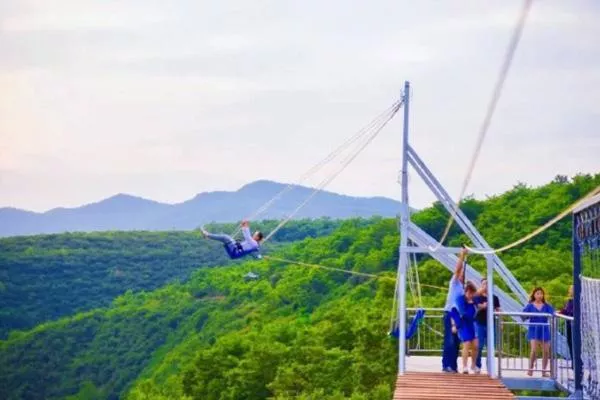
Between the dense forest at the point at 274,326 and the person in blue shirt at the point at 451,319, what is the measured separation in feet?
56.2

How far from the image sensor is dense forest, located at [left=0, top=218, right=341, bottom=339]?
133125mm

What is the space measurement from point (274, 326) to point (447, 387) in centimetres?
4847

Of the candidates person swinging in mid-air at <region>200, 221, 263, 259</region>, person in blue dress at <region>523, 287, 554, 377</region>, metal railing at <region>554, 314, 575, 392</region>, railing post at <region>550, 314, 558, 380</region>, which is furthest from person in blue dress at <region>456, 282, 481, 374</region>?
person swinging in mid-air at <region>200, 221, 263, 259</region>

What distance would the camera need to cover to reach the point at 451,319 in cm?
1719

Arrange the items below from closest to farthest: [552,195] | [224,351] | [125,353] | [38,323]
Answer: [224,351]
[552,195]
[125,353]
[38,323]

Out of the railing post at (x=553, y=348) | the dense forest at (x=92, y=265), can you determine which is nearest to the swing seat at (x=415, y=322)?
the railing post at (x=553, y=348)

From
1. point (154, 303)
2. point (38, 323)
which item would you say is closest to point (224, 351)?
point (154, 303)

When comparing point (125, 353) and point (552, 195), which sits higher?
point (552, 195)

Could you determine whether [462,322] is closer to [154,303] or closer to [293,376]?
[293,376]

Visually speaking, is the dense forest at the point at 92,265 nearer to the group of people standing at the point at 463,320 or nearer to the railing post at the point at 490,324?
the group of people standing at the point at 463,320

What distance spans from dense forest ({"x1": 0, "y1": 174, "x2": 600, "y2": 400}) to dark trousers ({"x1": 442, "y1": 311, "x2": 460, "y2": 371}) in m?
17.1

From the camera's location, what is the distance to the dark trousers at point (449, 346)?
17.3m

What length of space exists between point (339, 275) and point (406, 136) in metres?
62.0

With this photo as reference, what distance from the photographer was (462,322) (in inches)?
665
